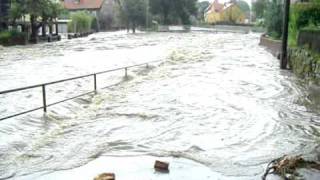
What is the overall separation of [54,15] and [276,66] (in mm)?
41590

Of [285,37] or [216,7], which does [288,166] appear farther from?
[216,7]

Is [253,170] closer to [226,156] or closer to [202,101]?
[226,156]

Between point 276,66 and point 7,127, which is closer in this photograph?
point 7,127

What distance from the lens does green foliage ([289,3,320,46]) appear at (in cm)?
2422

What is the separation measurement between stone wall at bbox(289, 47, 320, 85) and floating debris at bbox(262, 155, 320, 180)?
10.4 meters

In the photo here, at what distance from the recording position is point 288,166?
7.79 metres

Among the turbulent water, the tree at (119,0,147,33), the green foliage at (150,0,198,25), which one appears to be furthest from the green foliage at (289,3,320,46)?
the green foliage at (150,0,198,25)

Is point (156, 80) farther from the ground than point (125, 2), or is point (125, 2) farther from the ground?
point (125, 2)

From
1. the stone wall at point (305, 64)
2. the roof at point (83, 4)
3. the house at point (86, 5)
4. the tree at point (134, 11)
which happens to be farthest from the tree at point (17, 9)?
the roof at point (83, 4)

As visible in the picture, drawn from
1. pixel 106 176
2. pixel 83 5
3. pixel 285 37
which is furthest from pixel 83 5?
pixel 106 176

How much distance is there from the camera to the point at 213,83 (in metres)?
19.8

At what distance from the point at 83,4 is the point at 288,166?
97855mm

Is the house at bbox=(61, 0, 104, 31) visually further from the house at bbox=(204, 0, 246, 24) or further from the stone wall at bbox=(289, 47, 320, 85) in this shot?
the stone wall at bbox=(289, 47, 320, 85)

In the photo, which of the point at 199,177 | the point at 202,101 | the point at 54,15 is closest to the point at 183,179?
the point at 199,177
